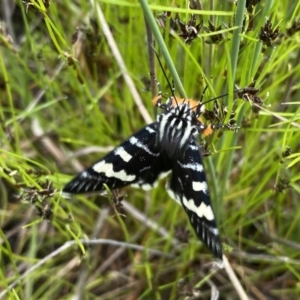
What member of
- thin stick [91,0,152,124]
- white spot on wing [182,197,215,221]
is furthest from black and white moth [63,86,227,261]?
thin stick [91,0,152,124]

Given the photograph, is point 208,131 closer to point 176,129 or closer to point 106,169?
point 176,129

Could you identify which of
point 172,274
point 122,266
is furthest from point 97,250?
point 172,274

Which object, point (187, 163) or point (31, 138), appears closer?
point (187, 163)

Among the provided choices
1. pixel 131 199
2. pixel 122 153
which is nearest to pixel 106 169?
pixel 122 153

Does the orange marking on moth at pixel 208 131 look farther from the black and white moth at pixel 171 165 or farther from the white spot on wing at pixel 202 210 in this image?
the white spot on wing at pixel 202 210

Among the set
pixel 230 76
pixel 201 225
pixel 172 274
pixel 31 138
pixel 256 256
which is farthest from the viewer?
pixel 31 138

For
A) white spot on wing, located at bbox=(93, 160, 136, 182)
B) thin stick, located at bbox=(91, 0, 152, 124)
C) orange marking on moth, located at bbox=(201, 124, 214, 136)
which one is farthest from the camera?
thin stick, located at bbox=(91, 0, 152, 124)

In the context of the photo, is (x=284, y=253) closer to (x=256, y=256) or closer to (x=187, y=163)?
(x=256, y=256)

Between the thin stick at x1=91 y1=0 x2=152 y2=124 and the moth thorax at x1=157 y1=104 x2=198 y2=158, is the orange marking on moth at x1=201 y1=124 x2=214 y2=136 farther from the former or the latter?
the thin stick at x1=91 y1=0 x2=152 y2=124

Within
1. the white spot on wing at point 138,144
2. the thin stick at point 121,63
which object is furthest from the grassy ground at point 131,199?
the white spot on wing at point 138,144
